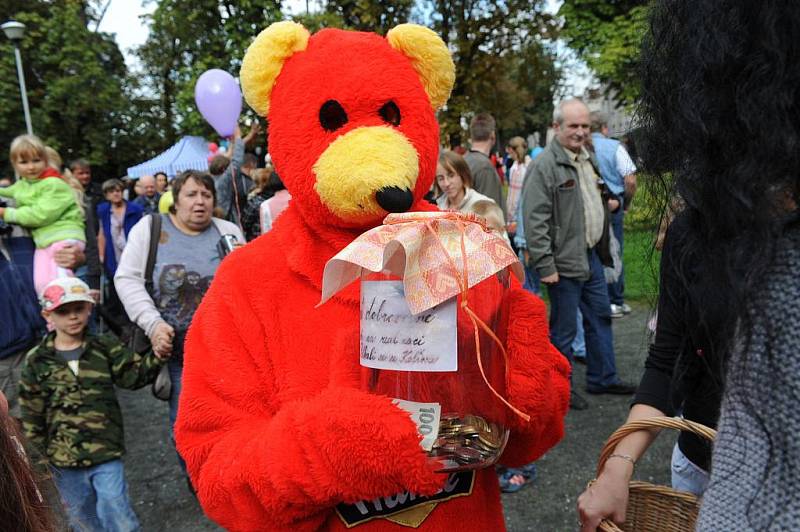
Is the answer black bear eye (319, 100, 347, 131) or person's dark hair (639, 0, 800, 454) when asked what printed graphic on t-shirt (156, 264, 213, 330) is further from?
person's dark hair (639, 0, 800, 454)

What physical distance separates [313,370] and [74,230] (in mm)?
3944

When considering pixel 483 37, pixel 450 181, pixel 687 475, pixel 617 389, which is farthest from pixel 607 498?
pixel 483 37

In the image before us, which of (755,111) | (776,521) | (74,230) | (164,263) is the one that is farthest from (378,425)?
(74,230)

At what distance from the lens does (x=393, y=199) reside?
4.31 ft

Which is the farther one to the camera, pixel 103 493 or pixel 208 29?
pixel 208 29

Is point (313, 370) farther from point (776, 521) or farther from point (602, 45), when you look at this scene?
point (602, 45)

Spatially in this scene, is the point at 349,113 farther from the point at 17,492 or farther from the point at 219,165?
the point at 219,165

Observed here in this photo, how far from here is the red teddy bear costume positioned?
4.05 feet

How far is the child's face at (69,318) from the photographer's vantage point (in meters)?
2.98

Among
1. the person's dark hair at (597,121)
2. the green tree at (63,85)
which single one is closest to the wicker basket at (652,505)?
the person's dark hair at (597,121)

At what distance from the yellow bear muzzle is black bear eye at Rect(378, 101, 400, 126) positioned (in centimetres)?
8

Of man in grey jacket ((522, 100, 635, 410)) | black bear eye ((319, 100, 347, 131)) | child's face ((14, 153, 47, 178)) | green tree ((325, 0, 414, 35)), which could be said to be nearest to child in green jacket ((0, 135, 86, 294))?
child's face ((14, 153, 47, 178))

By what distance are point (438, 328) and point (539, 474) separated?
120 inches

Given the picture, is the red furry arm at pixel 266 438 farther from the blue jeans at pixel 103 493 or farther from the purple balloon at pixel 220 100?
the purple balloon at pixel 220 100
